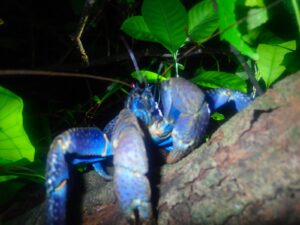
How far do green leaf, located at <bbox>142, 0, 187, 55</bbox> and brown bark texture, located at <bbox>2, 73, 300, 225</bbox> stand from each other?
1.05 metres

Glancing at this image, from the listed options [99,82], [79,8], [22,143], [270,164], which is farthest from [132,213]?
[99,82]

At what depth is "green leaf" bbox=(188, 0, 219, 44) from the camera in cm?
243

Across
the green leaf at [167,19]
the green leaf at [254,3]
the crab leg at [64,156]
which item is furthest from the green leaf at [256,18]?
the crab leg at [64,156]

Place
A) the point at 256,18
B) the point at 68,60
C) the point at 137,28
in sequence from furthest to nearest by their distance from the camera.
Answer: the point at 68,60
the point at 137,28
the point at 256,18

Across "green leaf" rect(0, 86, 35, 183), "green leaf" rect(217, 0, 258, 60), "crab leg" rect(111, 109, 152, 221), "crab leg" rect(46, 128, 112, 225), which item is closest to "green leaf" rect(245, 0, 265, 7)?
"green leaf" rect(217, 0, 258, 60)

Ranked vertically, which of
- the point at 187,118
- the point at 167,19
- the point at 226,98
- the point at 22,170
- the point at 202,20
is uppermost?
the point at 167,19

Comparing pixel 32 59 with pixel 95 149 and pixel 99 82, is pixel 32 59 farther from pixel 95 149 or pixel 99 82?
pixel 95 149

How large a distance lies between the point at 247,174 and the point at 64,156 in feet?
3.94

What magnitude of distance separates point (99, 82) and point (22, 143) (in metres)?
2.06

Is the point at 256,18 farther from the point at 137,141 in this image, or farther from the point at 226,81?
the point at 137,141

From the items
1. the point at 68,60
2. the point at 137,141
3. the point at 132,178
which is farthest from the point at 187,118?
the point at 68,60

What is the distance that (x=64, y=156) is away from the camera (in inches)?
75.9

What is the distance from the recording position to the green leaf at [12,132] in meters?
2.31

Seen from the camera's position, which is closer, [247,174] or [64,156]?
[247,174]
